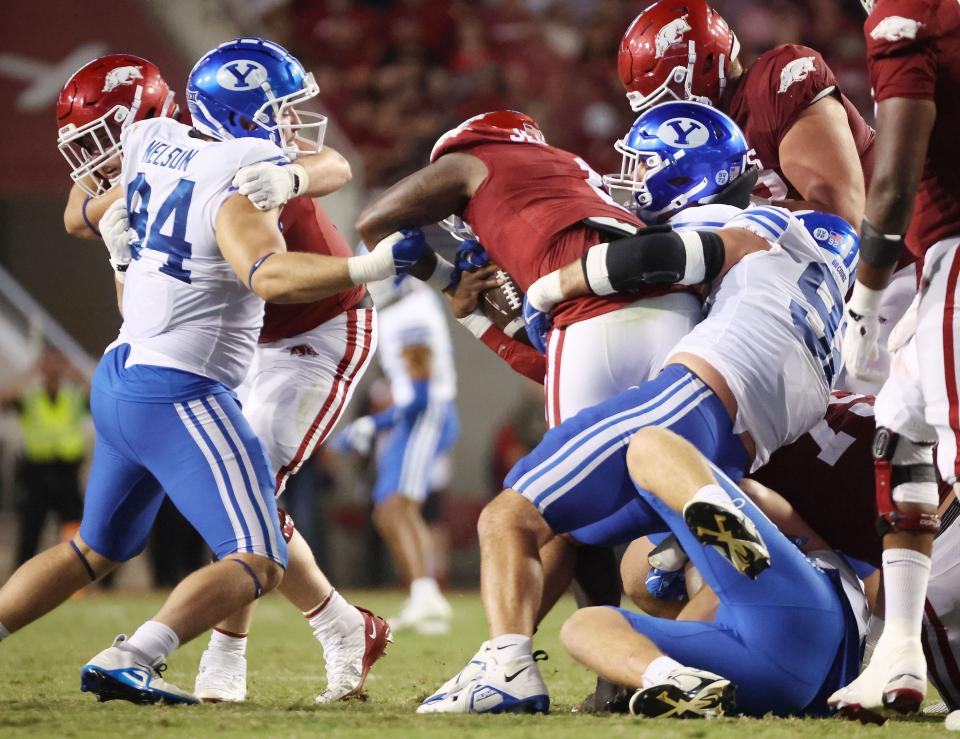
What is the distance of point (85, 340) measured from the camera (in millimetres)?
10914

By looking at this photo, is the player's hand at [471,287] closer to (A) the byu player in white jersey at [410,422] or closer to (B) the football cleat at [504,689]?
(B) the football cleat at [504,689]

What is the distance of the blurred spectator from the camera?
9.77 metres

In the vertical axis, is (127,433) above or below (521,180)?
below

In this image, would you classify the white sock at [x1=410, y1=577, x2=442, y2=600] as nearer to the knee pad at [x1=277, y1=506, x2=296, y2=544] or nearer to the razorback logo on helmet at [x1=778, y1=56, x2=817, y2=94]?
the knee pad at [x1=277, y1=506, x2=296, y2=544]

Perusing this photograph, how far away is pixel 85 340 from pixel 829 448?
810cm

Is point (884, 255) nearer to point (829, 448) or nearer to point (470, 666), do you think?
point (829, 448)

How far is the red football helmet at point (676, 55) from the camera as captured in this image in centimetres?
486

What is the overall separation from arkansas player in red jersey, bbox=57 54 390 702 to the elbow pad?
1.21m

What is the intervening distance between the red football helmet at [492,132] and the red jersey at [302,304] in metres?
0.61

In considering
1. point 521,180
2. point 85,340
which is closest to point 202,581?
point 521,180

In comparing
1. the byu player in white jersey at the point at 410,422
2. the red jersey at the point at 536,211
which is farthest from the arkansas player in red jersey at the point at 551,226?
the byu player in white jersey at the point at 410,422

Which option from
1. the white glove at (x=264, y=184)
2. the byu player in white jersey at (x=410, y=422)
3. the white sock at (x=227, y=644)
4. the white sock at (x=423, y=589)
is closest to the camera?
the white glove at (x=264, y=184)

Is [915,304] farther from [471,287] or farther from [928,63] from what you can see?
[471,287]

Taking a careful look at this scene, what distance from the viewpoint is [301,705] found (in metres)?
3.83
